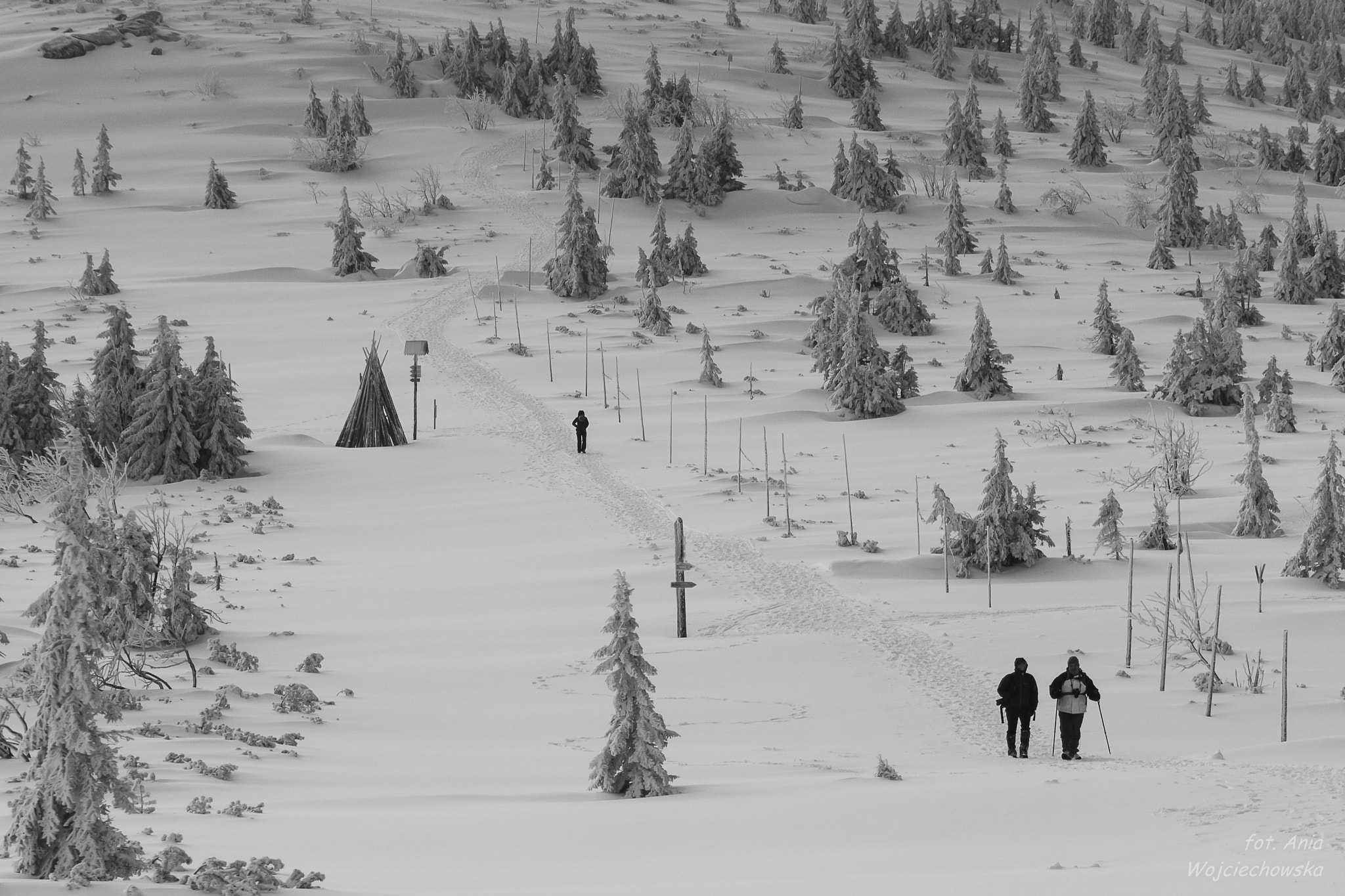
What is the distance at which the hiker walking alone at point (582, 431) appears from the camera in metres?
29.1

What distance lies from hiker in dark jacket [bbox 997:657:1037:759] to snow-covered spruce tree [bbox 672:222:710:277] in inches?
1409

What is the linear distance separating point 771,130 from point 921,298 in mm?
25653

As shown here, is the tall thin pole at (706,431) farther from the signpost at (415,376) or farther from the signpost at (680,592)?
the signpost at (680,592)

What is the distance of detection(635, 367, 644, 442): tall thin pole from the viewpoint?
30.8 m

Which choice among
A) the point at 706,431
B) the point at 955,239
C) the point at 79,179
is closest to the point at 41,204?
the point at 79,179

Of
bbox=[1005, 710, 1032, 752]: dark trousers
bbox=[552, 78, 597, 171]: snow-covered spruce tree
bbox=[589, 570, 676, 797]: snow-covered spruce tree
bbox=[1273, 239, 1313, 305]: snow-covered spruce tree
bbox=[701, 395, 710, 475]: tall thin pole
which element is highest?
bbox=[552, 78, 597, 171]: snow-covered spruce tree

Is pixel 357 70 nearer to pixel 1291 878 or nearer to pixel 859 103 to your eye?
pixel 859 103

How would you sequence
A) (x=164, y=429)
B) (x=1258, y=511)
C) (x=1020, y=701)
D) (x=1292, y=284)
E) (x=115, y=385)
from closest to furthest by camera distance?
(x=1020, y=701) < (x=1258, y=511) < (x=164, y=429) < (x=115, y=385) < (x=1292, y=284)

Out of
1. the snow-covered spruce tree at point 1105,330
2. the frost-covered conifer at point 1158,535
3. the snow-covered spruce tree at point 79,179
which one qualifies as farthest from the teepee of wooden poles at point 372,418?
the snow-covered spruce tree at point 79,179

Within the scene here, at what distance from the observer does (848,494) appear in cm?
2452

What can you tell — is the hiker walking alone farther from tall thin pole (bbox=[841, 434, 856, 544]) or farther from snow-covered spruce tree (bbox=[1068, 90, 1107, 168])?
snow-covered spruce tree (bbox=[1068, 90, 1107, 168])

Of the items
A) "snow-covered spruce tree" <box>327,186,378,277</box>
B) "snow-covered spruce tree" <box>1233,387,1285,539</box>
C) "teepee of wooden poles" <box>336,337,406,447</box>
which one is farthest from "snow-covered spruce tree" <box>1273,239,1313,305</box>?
"teepee of wooden poles" <box>336,337,406,447</box>

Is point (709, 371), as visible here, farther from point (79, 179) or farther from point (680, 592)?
point (79, 179)

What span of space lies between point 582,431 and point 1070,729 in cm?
1757
